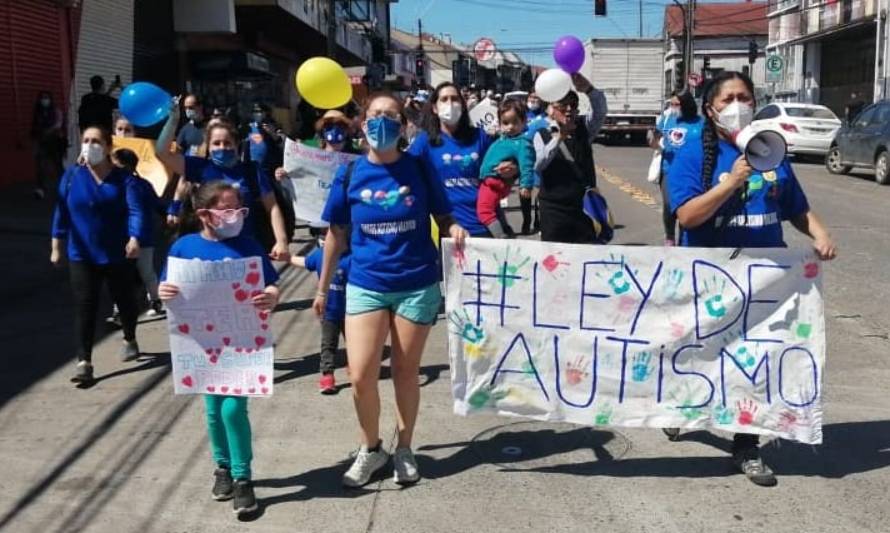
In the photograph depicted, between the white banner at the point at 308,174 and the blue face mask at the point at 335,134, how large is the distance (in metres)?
0.81

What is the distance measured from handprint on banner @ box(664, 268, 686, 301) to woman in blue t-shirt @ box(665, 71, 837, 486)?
0.22 m

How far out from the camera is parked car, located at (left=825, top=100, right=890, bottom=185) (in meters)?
17.4

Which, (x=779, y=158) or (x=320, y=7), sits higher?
(x=320, y=7)

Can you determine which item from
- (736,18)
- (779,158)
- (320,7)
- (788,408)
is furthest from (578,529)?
(736,18)

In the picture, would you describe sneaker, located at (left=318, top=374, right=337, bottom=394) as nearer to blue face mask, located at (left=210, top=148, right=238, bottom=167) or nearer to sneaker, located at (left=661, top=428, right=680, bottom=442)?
blue face mask, located at (left=210, top=148, right=238, bottom=167)

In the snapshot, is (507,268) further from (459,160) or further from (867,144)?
(867,144)

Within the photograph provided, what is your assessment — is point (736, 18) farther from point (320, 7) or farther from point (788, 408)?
point (788, 408)

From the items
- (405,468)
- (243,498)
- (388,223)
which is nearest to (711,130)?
(388,223)

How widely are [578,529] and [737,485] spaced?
894 mm

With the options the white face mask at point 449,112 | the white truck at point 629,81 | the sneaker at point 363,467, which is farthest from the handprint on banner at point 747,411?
the white truck at point 629,81

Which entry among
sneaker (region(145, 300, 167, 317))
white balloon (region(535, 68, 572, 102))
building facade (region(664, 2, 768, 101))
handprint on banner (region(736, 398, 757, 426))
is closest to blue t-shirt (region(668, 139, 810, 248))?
handprint on banner (region(736, 398, 757, 426))

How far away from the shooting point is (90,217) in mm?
6008

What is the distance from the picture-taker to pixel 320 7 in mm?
31859

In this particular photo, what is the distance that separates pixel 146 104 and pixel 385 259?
2351 millimetres
